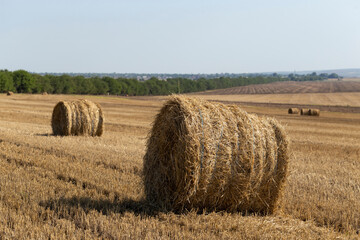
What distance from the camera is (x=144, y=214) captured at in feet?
20.5

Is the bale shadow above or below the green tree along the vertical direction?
below

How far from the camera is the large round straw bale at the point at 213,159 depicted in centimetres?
612

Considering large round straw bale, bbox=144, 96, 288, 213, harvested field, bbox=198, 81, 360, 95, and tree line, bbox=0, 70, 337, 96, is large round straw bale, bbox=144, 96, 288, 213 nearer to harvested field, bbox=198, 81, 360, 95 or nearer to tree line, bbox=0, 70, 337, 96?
tree line, bbox=0, 70, 337, 96

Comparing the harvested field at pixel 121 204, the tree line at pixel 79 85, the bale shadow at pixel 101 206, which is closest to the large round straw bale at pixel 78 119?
the harvested field at pixel 121 204

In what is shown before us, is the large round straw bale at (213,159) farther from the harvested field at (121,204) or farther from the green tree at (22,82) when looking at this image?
the green tree at (22,82)

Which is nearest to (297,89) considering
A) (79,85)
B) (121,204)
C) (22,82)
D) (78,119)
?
(79,85)

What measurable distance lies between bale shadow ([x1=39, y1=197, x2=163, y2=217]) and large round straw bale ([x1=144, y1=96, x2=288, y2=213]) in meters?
0.20

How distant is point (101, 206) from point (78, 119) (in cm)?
947

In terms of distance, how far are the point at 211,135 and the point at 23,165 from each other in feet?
18.2

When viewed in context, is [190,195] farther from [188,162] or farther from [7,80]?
[7,80]

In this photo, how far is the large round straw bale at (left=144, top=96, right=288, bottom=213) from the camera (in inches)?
241

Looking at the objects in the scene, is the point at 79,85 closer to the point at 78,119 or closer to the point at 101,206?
the point at 78,119

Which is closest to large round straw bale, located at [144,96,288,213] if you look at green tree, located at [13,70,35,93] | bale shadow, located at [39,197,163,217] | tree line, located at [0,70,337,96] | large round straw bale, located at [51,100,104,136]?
bale shadow, located at [39,197,163,217]

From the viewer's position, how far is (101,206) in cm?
655
